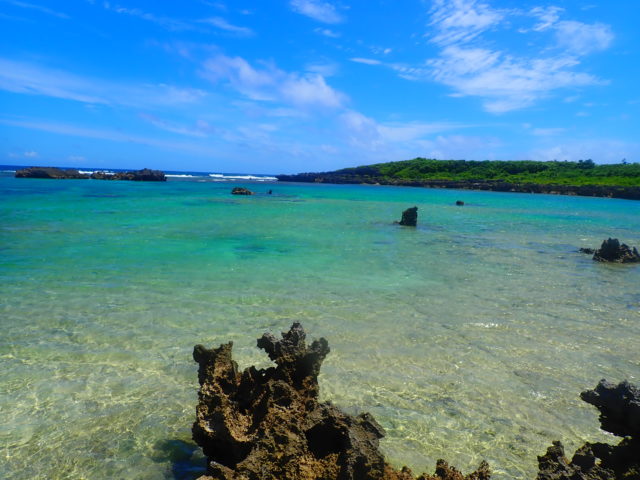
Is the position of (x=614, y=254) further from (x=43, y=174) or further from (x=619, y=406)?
(x=43, y=174)

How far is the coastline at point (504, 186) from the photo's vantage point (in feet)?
327

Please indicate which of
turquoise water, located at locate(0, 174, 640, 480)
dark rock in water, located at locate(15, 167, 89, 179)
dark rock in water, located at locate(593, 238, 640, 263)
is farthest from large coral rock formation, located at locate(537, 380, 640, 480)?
dark rock in water, located at locate(15, 167, 89, 179)

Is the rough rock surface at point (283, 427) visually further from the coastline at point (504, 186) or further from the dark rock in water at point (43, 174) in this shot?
the dark rock in water at point (43, 174)

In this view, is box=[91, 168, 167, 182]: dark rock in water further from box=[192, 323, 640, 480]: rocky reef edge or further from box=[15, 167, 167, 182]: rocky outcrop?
box=[192, 323, 640, 480]: rocky reef edge

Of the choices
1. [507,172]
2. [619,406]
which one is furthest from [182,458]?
[507,172]

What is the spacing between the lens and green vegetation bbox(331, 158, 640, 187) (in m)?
119

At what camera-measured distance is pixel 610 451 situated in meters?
4.42

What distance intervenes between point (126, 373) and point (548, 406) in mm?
6845

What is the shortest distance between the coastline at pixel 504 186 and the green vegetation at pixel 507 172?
4312 mm

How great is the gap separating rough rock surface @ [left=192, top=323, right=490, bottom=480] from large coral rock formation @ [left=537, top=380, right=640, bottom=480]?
659 mm

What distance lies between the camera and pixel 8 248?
19391 mm

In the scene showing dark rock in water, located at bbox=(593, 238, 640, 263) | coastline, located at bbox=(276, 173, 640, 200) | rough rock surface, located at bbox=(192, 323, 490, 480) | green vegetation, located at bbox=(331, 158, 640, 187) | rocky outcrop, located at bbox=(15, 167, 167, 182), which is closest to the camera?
rough rock surface, located at bbox=(192, 323, 490, 480)

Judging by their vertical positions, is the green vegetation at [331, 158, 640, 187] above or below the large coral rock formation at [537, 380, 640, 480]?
above

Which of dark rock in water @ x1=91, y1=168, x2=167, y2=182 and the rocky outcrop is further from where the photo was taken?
dark rock in water @ x1=91, y1=168, x2=167, y2=182
